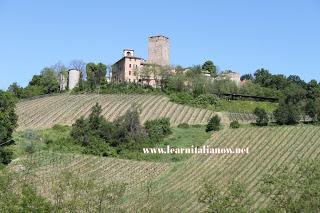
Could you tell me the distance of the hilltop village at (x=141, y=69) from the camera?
118m

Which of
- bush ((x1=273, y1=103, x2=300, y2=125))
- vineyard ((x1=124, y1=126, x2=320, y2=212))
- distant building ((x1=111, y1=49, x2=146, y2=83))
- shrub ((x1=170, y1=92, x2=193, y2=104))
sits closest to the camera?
vineyard ((x1=124, y1=126, x2=320, y2=212))

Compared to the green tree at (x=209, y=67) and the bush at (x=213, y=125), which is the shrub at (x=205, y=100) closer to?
the bush at (x=213, y=125)

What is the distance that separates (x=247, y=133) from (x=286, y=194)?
3846 cm

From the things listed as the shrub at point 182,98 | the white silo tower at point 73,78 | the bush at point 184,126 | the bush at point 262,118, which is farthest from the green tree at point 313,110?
the white silo tower at point 73,78

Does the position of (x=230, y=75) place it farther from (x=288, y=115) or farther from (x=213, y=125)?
(x=213, y=125)

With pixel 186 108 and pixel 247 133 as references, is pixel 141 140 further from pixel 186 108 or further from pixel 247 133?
pixel 186 108

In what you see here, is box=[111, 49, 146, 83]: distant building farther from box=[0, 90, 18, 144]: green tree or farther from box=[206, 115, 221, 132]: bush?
box=[0, 90, 18, 144]: green tree

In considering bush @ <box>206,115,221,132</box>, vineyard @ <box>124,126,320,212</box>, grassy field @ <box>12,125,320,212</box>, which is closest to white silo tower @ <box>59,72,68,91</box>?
bush @ <box>206,115,221,132</box>

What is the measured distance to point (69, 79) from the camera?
12425 centimetres

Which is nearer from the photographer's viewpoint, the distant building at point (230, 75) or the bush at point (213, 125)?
the bush at point (213, 125)

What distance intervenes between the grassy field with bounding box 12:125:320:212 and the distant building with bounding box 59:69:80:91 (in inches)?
2028

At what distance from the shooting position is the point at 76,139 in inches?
2874

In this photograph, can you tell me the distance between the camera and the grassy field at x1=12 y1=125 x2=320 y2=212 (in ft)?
184

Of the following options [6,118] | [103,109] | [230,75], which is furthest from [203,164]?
[230,75]
